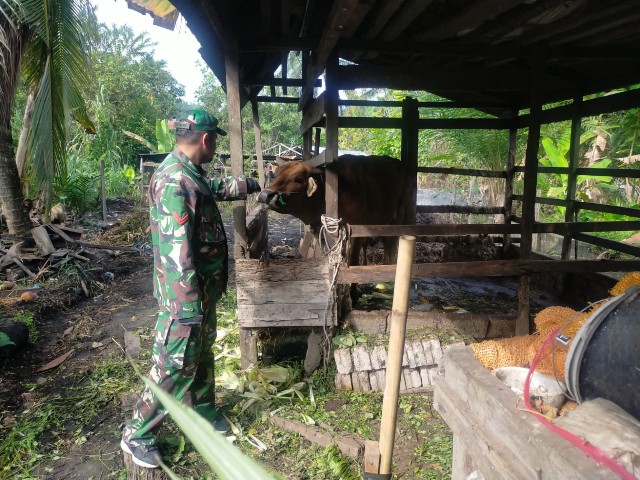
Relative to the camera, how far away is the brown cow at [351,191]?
4.70 m

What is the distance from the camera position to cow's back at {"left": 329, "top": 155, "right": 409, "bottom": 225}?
509 cm

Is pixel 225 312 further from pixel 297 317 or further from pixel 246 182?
pixel 246 182

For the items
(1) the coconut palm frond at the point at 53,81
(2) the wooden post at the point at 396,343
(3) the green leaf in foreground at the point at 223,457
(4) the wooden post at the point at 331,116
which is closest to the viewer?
(3) the green leaf in foreground at the point at 223,457

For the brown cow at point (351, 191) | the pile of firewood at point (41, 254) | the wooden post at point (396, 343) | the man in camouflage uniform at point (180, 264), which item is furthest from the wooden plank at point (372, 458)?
the pile of firewood at point (41, 254)

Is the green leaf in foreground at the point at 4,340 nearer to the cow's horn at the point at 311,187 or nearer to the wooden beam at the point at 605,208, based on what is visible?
the cow's horn at the point at 311,187

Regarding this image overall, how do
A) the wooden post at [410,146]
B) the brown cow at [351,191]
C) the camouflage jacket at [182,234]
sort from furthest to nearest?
the wooden post at [410,146] → the brown cow at [351,191] → the camouflage jacket at [182,234]

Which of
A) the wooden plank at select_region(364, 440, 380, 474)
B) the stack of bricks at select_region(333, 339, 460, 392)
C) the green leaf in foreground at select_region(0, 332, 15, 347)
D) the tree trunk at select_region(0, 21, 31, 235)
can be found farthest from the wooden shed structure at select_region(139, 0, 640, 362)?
the tree trunk at select_region(0, 21, 31, 235)

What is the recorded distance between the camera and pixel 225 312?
5.78 meters

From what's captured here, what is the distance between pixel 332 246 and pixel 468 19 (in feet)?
6.97

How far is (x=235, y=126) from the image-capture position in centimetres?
375

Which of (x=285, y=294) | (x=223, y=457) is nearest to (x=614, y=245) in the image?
(x=285, y=294)

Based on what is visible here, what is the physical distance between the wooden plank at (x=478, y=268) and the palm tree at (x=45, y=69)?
466cm

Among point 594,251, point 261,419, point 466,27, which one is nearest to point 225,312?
point 261,419

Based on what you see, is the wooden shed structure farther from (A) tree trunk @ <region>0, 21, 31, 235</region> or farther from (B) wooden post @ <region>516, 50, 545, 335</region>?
(A) tree trunk @ <region>0, 21, 31, 235</region>
